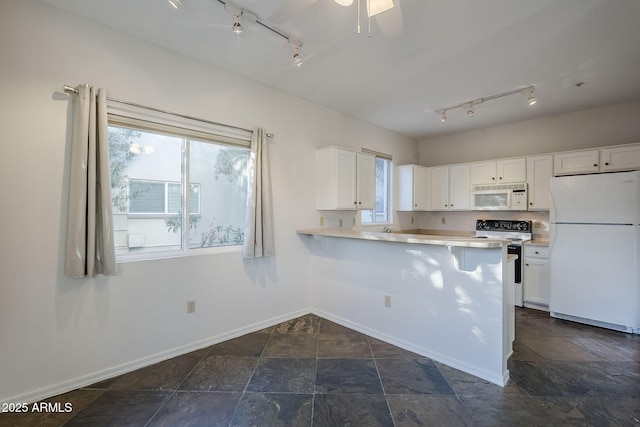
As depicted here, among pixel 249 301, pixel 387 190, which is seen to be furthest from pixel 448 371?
pixel 387 190

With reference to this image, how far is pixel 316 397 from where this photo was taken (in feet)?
6.66

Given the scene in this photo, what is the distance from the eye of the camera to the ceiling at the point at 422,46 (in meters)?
2.01

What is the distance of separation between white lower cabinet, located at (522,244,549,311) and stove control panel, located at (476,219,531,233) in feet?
1.60

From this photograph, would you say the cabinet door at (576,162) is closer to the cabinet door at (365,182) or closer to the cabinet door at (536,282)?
the cabinet door at (536,282)

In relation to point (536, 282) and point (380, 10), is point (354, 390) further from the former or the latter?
point (536, 282)

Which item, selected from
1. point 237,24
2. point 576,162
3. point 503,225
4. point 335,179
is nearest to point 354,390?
point 335,179

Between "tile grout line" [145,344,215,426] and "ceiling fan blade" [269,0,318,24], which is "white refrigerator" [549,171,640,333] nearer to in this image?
"ceiling fan blade" [269,0,318,24]

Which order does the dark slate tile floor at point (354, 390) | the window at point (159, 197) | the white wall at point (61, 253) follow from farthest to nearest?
the window at point (159, 197) < the white wall at point (61, 253) < the dark slate tile floor at point (354, 390)

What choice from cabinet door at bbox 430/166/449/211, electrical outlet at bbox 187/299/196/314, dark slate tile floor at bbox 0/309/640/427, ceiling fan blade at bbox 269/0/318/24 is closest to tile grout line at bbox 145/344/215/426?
dark slate tile floor at bbox 0/309/640/427

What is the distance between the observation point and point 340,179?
3609 millimetres

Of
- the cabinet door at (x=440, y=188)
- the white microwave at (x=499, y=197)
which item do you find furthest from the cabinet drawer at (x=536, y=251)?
the cabinet door at (x=440, y=188)

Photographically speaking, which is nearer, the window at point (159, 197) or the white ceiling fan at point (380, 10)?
the white ceiling fan at point (380, 10)

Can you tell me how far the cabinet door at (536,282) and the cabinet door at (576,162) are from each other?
122 cm

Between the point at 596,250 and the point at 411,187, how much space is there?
2443 mm
